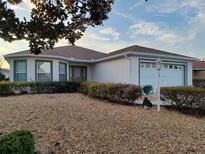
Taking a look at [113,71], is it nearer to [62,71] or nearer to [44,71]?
[62,71]

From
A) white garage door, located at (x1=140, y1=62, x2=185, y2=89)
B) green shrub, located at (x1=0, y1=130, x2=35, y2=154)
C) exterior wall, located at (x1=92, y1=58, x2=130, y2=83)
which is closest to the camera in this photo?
green shrub, located at (x1=0, y1=130, x2=35, y2=154)

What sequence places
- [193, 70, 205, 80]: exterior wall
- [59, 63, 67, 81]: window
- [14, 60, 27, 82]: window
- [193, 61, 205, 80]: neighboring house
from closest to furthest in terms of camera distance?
[14, 60, 27, 82]: window, [59, 63, 67, 81]: window, [193, 61, 205, 80]: neighboring house, [193, 70, 205, 80]: exterior wall

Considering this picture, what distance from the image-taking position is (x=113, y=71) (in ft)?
58.1

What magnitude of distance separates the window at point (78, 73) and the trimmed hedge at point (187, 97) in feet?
38.6

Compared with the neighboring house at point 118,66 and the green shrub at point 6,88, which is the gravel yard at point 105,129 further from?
the neighboring house at point 118,66

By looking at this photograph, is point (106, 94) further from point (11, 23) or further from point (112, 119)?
point (11, 23)

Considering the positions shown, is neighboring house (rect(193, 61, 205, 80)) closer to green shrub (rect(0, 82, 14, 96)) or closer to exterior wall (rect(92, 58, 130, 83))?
exterior wall (rect(92, 58, 130, 83))

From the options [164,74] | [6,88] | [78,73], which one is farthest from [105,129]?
[78,73]

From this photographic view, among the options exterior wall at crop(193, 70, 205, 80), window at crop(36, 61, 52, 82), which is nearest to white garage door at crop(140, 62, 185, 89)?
window at crop(36, 61, 52, 82)

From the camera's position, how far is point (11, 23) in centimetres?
405

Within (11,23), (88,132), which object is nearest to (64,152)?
(88,132)

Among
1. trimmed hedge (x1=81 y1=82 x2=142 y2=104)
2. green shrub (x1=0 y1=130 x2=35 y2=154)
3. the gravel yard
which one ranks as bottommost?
the gravel yard

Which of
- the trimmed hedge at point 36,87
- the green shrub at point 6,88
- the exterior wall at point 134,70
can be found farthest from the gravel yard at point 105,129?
the exterior wall at point 134,70

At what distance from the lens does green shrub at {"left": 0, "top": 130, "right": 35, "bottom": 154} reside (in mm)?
3447
